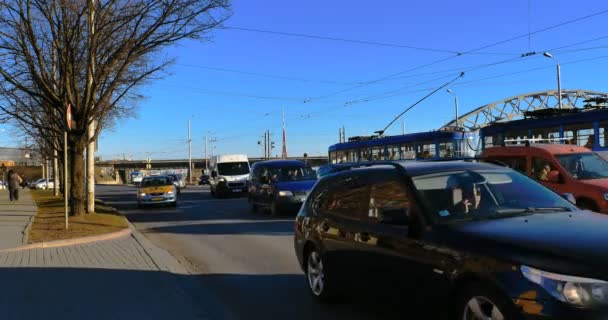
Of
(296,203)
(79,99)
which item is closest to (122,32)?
(79,99)

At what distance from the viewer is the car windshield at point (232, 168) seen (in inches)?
1323

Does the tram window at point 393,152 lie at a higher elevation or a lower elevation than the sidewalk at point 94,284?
higher

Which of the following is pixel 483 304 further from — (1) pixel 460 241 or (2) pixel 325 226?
(2) pixel 325 226

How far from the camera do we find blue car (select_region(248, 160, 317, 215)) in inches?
708

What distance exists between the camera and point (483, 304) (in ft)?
13.7

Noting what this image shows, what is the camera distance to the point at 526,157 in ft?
42.6

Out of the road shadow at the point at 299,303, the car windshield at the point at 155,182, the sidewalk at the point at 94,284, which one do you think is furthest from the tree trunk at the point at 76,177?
the road shadow at the point at 299,303

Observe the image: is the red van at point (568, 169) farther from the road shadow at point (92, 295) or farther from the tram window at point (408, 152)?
the tram window at point (408, 152)

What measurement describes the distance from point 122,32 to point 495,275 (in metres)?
14.5

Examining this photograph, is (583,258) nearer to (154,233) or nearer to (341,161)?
(154,233)

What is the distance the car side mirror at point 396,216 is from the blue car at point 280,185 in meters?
12.7

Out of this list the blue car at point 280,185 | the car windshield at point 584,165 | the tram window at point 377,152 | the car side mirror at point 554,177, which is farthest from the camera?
the tram window at point 377,152

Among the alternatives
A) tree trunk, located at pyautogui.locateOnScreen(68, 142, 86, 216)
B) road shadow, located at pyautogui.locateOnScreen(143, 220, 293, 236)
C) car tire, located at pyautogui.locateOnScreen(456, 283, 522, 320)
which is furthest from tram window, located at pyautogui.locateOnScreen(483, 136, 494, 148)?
car tire, located at pyautogui.locateOnScreen(456, 283, 522, 320)

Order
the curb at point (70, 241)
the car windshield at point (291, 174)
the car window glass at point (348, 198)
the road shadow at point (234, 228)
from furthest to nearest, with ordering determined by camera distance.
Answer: the car windshield at point (291, 174) → the road shadow at point (234, 228) → the curb at point (70, 241) → the car window glass at point (348, 198)
